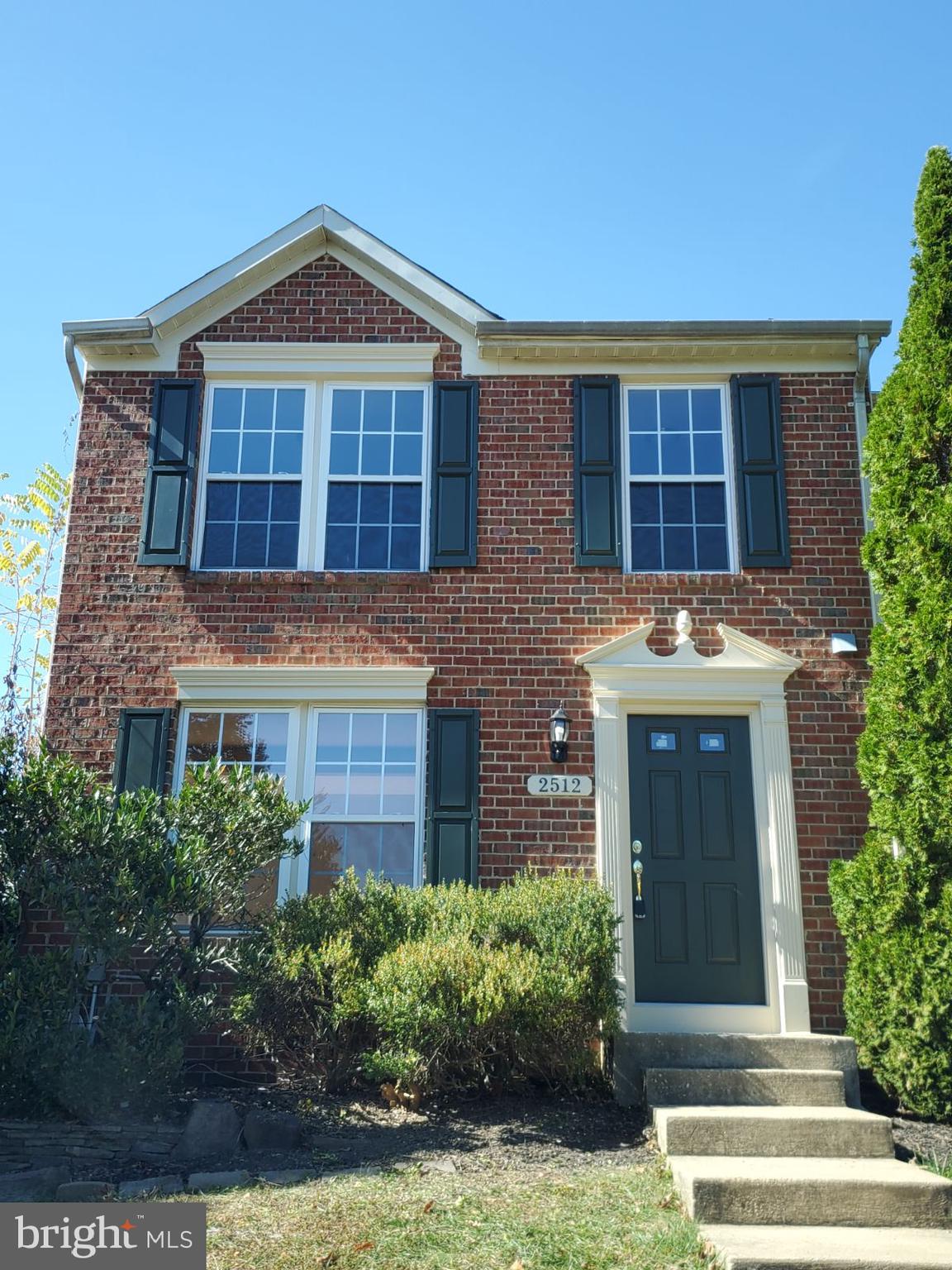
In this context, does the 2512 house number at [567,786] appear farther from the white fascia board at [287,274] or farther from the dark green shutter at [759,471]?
the white fascia board at [287,274]

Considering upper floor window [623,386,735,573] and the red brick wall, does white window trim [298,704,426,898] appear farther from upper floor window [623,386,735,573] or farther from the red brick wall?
upper floor window [623,386,735,573]

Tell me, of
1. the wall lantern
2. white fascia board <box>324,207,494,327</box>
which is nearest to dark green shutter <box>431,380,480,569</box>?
white fascia board <box>324,207,494,327</box>

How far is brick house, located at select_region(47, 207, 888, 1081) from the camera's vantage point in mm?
8258

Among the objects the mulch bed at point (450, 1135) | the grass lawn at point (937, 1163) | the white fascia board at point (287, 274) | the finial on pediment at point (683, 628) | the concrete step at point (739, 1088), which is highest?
the white fascia board at point (287, 274)

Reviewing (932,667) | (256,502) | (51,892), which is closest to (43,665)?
(256,502)

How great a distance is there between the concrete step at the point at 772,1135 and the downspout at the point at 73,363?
731cm

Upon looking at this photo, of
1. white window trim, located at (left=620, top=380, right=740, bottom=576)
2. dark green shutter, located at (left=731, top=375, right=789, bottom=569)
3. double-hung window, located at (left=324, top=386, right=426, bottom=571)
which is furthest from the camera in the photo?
double-hung window, located at (left=324, top=386, right=426, bottom=571)

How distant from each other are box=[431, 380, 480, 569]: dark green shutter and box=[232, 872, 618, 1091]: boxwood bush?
272 cm

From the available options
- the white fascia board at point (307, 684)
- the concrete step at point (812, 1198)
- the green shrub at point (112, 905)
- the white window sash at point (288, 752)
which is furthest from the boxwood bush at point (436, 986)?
the white fascia board at point (307, 684)

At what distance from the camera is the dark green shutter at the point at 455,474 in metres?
8.93

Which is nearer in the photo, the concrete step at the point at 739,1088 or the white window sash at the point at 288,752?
the concrete step at the point at 739,1088

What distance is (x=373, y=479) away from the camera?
30.2ft

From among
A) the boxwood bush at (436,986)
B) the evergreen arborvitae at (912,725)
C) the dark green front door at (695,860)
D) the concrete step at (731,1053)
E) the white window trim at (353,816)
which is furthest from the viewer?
the white window trim at (353,816)

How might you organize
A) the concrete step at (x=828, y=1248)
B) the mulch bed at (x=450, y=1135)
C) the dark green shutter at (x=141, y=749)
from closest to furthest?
the concrete step at (x=828, y=1248), the mulch bed at (x=450, y=1135), the dark green shutter at (x=141, y=749)
